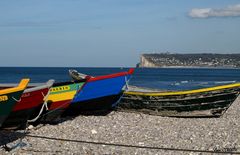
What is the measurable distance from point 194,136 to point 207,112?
4486mm

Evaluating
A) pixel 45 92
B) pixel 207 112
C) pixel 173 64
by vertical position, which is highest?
pixel 45 92

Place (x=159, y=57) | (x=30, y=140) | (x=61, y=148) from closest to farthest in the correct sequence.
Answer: (x=61, y=148) < (x=30, y=140) < (x=159, y=57)

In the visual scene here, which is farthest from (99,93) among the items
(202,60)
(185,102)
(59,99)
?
(202,60)

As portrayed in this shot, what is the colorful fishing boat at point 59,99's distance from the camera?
52.0 ft

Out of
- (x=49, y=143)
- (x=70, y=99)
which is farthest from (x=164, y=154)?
(x=70, y=99)

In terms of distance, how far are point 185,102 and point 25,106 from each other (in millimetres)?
7253

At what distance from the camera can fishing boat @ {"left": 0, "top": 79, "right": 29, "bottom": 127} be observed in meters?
11.6

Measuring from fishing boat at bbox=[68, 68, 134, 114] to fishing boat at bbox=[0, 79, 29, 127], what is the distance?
5.28 meters

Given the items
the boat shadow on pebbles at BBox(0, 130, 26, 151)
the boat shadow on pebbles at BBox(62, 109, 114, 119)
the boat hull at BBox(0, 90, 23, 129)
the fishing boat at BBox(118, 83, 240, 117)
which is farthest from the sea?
the boat hull at BBox(0, 90, 23, 129)

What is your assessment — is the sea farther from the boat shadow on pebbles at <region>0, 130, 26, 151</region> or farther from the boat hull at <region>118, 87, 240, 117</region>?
the boat shadow on pebbles at <region>0, 130, 26, 151</region>

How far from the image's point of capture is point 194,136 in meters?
13.9

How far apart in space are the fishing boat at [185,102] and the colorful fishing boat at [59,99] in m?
3.42

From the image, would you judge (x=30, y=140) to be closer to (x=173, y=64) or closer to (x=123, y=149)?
(x=123, y=149)

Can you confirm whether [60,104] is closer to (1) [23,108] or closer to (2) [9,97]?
(1) [23,108]
